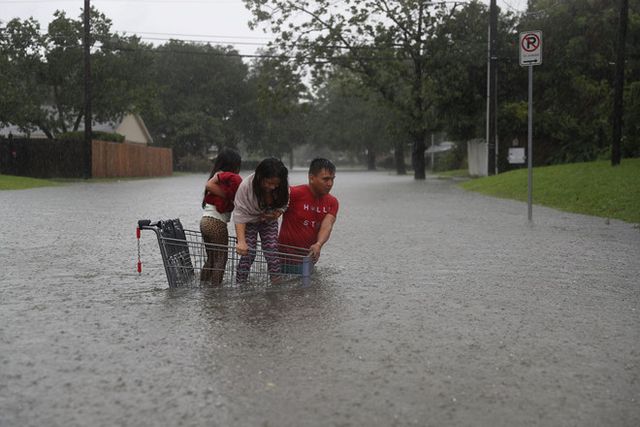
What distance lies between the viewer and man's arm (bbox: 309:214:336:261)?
6.39 m

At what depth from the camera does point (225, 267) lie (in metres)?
6.52

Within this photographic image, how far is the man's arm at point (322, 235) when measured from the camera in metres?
6.39

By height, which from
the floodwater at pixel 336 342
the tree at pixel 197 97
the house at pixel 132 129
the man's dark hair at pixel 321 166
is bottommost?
the floodwater at pixel 336 342

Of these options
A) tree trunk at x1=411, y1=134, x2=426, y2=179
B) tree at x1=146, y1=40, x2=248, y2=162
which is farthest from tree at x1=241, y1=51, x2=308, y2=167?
tree trunk at x1=411, y1=134, x2=426, y2=179

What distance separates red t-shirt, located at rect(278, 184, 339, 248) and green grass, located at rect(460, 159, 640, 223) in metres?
8.50

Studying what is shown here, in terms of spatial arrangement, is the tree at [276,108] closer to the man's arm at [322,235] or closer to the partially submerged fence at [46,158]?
the partially submerged fence at [46,158]

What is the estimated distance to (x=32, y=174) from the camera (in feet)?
123

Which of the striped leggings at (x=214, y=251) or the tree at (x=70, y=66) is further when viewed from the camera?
the tree at (x=70, y=66)

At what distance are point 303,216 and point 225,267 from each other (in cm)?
87

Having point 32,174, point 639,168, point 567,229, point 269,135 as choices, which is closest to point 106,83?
point 32,174

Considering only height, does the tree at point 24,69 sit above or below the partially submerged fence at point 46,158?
above

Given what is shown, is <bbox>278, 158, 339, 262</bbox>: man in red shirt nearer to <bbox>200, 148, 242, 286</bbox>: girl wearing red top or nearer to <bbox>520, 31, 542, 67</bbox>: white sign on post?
<bbox>200, 148, 242, 286</bbox>: girl wearing red top

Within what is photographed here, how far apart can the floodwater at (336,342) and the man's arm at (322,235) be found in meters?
0.33

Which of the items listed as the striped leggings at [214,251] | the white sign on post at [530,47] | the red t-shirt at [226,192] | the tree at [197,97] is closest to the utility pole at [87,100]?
the white sign on post at [530,47]
